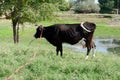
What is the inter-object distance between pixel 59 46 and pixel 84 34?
99 centimetres

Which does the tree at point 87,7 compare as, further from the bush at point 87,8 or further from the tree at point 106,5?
the tree at point 106,5

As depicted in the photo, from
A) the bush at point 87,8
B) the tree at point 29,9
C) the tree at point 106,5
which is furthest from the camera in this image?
the tree at point 106,5

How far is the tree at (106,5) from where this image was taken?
3878 inches

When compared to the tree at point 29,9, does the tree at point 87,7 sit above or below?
below

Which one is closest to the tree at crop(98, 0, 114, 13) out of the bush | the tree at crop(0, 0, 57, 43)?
the bush

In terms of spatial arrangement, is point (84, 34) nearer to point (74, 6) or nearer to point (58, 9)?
point (58, 9)

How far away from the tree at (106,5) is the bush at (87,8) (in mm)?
3204

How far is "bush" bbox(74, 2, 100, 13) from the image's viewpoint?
9525 centimetres

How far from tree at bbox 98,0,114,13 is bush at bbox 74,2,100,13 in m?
3.20

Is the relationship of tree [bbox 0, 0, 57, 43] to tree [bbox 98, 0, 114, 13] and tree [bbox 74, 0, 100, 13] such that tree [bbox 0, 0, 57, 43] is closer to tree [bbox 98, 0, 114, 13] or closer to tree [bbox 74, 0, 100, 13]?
tree [bbox 74, 0, 100, 13]

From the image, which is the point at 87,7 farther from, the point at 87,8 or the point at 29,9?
the point at 29,9

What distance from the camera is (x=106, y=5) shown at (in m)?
99.2

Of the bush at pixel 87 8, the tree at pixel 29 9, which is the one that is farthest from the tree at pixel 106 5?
the tree at pixel 29 9

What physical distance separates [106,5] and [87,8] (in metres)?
6.96
